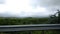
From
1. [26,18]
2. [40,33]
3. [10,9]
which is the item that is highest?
[10,9]

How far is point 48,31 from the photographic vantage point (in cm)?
169

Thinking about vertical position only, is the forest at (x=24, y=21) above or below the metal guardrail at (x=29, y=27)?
above

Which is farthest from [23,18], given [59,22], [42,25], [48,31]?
[59,22]

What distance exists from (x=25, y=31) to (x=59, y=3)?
0.65m

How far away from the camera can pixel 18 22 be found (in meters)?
1.67

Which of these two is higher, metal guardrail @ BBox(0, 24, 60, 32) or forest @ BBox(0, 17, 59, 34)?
forest @ BBox(0, 17, 59, 34)

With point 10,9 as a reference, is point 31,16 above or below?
below

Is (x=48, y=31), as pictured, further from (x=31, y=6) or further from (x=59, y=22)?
(x=31, y=6)

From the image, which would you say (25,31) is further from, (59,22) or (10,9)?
(59,22)

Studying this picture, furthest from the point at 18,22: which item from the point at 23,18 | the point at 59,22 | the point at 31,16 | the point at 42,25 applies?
the point at 59,22

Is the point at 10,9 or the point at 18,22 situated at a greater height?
the point at 10,9

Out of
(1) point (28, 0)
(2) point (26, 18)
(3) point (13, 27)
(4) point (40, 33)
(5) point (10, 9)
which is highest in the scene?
(1) point (28, 0)

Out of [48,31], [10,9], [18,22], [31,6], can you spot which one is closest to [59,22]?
[48,31]

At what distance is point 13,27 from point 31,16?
31 cm
